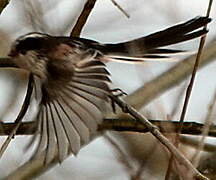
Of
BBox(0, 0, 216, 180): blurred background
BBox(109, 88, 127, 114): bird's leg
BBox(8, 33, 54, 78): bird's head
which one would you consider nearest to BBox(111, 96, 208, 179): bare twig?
BBox(109, 88, 127, 114): bird's leg

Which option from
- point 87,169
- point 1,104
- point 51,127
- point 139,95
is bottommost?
point 87,169

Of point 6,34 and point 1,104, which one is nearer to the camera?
point 6,34

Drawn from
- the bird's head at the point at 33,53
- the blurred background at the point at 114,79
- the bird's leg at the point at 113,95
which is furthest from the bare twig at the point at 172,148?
the blurred background at the point at 114,79

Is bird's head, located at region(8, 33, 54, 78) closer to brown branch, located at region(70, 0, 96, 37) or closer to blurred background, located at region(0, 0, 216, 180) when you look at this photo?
brown branch, located at region(70, 0, 96, 37)

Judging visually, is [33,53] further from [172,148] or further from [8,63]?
[172,148]

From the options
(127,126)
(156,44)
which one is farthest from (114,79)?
(156,44)

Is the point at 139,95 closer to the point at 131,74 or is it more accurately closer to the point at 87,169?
the point at 131,74

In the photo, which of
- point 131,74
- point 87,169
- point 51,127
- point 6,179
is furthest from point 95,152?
point 51,127

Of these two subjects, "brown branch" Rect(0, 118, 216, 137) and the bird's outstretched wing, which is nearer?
the bird's outstretched wing
